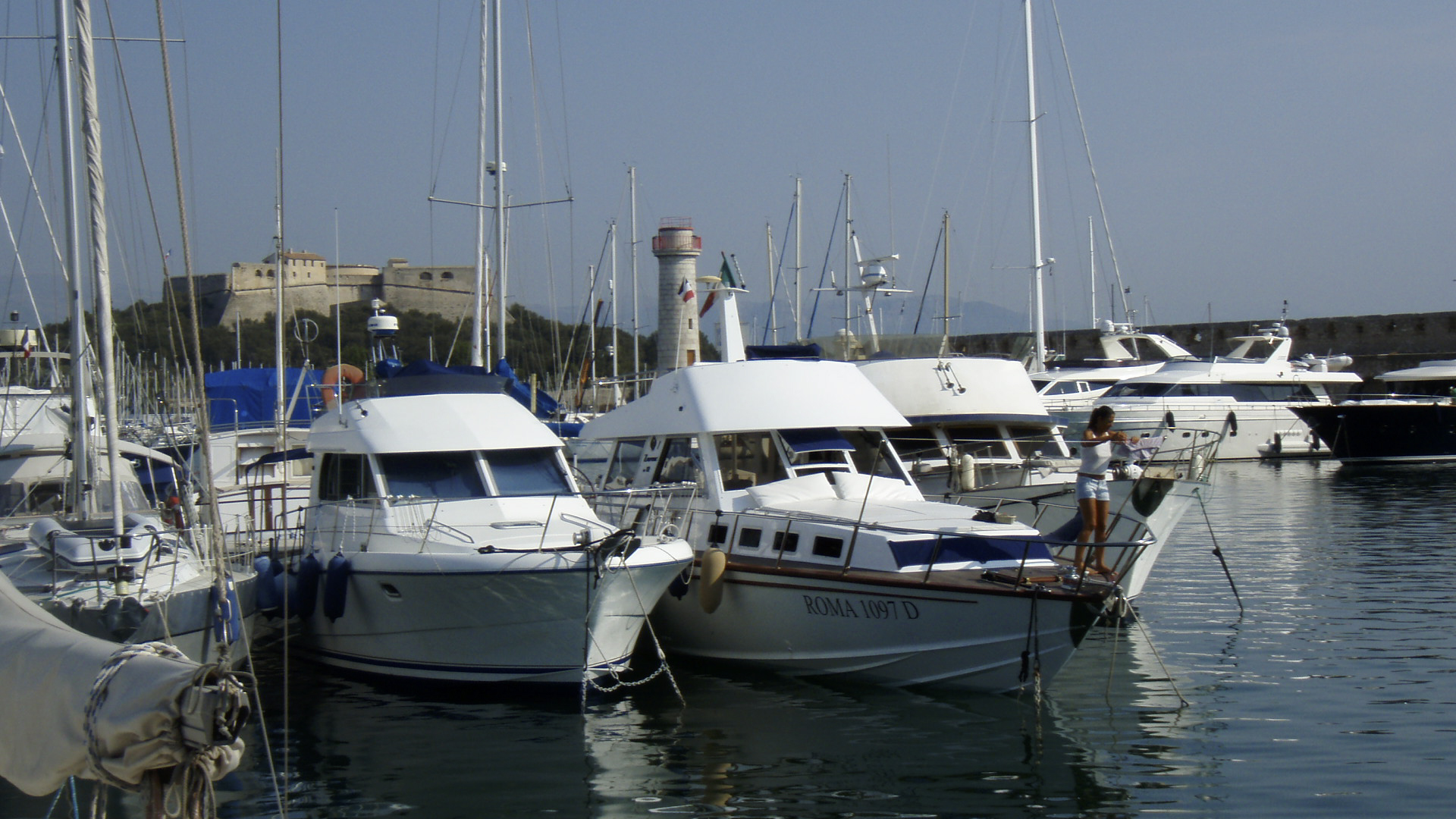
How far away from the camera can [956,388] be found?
17969 mm

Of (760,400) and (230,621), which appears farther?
(760,400)

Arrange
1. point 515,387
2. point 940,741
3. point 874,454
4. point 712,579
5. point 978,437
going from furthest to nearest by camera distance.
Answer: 1. point 978,437
2. point 515,387
3. point 874,454
4. point 712,579
5. point 940,741

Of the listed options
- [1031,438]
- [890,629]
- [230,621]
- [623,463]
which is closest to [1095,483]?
[890,629]

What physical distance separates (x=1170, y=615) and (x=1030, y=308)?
20595 millimetres

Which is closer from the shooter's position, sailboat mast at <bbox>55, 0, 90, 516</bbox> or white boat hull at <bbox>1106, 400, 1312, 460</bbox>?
sailboat mast at <bbox>55, 0, 90, 516</bbox>

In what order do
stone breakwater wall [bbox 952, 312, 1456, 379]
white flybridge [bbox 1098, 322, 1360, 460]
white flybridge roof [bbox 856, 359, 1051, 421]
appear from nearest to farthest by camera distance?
white flybridge roof [bbox 856, 359, 1051, 421] < white flybridge [bbox 1098, 322, 1360, 460] < stone breakwater wall [bbox 952, 312, 1456, 379]

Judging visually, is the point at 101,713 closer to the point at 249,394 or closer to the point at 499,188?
the point at 499,188

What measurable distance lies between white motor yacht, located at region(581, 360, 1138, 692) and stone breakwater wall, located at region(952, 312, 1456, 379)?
127ft

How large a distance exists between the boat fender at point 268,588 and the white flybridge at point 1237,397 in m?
29.5

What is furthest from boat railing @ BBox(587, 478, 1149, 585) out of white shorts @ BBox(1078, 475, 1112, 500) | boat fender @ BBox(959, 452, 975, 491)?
boat fender @ BBox(959, 452, 975, 491)

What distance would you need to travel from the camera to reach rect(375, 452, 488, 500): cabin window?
12656mm

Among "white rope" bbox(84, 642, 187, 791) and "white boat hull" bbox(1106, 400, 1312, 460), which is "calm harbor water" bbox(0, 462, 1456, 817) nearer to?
"white rope" bbox(84, 642, 187, 791)

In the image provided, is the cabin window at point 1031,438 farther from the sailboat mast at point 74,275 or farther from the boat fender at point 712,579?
the sailboat mast at point 74,275

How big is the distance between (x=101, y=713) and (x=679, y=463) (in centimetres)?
1046
